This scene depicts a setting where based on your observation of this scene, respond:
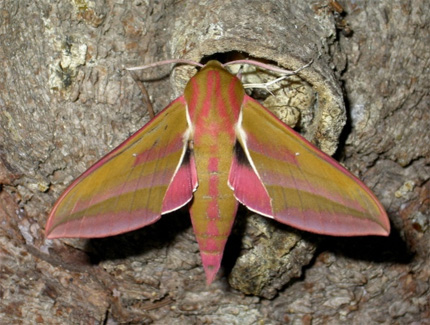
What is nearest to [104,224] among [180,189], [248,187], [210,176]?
[180,189]

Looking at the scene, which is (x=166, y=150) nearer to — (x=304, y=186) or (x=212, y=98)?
(x=212, y=98)

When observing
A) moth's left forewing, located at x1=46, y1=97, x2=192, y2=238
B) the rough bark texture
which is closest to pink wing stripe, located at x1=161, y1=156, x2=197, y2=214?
moth's left forewing, located at x1=46, y1=97, x2=192, y2=238

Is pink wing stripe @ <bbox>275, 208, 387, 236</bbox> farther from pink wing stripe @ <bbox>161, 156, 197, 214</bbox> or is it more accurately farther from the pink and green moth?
pink wing stripe @ <bbox>161, 156, 197, 214</bbox>

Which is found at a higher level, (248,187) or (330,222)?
(248,187)

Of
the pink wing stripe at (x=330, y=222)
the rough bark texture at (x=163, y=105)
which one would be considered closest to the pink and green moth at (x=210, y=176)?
the pink wing stripe at (x=330, y=222)

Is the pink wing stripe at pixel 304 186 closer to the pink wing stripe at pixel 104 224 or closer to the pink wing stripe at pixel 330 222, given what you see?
the pink wing stripe at pixel 330 222

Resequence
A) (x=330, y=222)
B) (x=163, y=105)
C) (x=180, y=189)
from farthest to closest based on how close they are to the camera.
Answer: (x=163, y=105) < (x=180, y=189) < (x=330, y=222)
